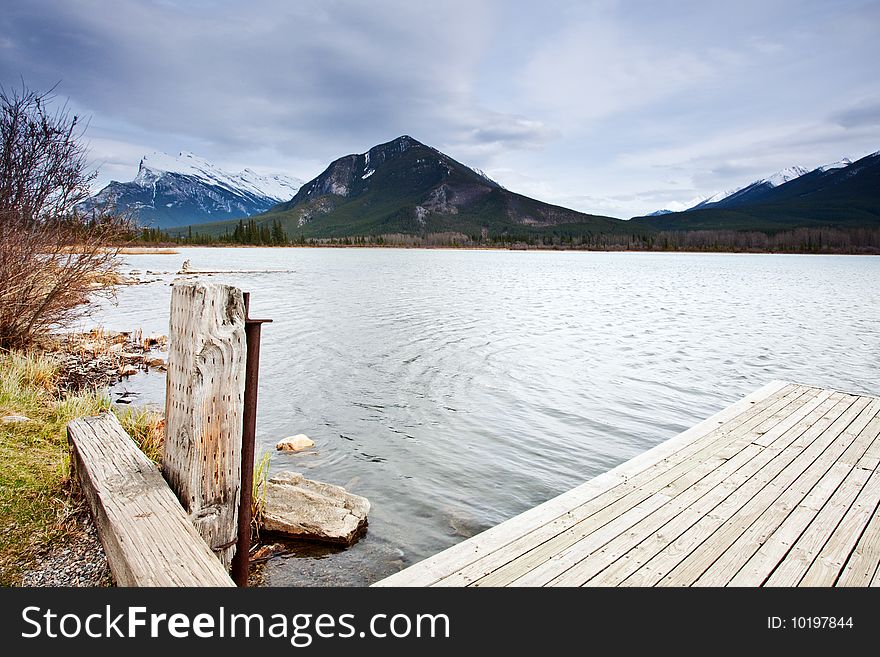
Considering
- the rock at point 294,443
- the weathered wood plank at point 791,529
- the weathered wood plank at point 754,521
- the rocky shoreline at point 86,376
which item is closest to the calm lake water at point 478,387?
the rock at point 294,443

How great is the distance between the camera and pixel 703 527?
4188 millimetres

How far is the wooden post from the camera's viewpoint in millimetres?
3426

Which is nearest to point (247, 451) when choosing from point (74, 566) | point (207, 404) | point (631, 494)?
point (207, 404)

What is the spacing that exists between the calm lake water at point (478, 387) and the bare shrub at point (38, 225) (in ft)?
7.60

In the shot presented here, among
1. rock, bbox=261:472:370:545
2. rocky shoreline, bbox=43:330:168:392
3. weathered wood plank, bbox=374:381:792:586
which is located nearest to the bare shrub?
rocky shoreline, bbox=43:330:168:392

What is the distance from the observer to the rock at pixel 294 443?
8242 mm

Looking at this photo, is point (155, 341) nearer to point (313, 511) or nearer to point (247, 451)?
point (313, 511)

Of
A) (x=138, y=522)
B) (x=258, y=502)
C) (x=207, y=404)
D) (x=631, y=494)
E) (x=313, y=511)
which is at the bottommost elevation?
(x=313, y=511)

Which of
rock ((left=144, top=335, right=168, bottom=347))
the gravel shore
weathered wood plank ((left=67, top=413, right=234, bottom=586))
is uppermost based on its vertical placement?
weathered wood plank ((left=67, top=413, right=234, bottom=586))

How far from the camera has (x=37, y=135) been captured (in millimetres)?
9508

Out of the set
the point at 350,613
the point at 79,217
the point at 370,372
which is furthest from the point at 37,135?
the point at 350,613

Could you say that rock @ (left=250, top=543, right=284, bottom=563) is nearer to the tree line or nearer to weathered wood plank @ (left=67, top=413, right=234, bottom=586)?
weathered wood plank @ (left=67, top=413, right=234, bottom=586)

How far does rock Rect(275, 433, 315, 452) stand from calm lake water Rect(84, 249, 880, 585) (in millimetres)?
232

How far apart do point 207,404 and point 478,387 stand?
30.1 feet
